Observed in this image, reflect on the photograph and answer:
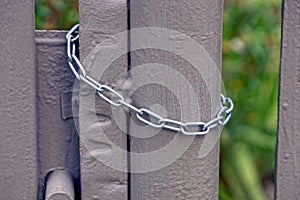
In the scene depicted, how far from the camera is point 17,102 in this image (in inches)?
48.0

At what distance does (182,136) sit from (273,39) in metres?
1.32

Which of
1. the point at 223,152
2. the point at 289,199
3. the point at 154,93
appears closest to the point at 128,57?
the point at 154,93

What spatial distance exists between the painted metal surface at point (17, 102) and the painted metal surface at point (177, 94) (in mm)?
192

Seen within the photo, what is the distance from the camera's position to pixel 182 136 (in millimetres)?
1201

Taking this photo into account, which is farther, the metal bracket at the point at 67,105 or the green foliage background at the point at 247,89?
the green foliage background at the point at 247,89

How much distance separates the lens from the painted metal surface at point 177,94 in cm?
117

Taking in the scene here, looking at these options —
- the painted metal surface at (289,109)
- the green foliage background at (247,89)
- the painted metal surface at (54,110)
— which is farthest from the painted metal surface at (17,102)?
the green foliage background at (247,89)

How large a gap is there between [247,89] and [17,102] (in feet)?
4.29

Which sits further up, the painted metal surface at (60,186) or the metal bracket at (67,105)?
the metal bracket at (67,105)

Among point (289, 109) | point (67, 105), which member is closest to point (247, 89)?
point (289, 109)

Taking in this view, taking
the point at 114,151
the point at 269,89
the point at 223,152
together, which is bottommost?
the point at 223,152

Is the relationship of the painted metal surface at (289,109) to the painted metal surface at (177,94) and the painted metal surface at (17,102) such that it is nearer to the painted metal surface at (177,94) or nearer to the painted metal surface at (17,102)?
the painted metal surface at (177,94)

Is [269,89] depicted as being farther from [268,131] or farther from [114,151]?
[114,151]

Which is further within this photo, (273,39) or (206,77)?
(273,39)
